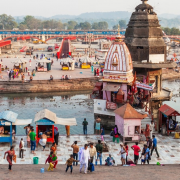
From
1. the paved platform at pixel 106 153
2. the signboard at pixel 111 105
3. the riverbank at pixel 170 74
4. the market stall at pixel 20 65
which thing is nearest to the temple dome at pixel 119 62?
the signboard at pixel 111 105

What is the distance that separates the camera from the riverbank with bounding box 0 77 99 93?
153 feet

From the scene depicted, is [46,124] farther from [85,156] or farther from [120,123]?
[85,156]

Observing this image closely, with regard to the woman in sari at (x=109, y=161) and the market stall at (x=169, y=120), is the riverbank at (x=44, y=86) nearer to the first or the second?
the market stall at (x=169, y=120)

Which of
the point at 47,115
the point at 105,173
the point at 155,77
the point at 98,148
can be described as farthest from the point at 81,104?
the point at 105,173

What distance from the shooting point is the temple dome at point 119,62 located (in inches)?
1101

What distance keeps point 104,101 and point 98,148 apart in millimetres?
9705

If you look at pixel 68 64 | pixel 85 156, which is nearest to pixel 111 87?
pixel 85 156

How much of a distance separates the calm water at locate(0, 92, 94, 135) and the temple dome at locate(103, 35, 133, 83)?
440 cm

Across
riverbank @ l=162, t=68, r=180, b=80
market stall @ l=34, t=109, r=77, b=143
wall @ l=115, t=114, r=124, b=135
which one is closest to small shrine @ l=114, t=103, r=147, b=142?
wall @ l=115, t=114, r=124, b=135

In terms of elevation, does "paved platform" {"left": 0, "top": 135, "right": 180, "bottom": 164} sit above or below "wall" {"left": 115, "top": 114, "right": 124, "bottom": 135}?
below

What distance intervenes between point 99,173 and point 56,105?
23.1 m

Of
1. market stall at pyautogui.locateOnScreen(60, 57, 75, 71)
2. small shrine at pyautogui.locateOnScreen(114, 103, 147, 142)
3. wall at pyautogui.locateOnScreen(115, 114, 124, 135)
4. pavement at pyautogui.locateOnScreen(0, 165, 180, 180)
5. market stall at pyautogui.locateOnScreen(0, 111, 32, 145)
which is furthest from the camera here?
market stall at pyautogui.locateOnScreen(60, 57, 75, 71)

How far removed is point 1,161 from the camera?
1952 centimetres

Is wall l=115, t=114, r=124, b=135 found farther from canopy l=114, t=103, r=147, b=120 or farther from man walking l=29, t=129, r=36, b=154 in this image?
man walking l=29, t=129, r=36, b=154
